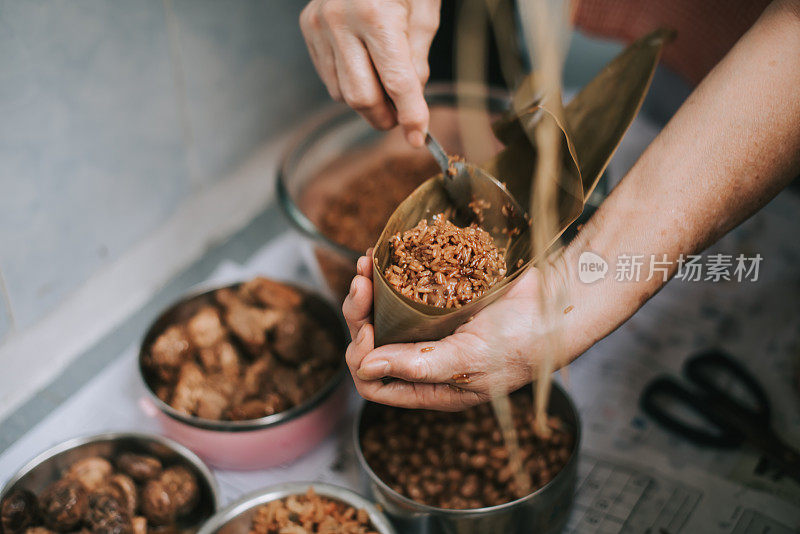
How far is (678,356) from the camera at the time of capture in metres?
1.07

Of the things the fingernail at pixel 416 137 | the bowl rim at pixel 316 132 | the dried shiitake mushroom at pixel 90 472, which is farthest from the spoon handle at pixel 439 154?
the dried shiitake mushroom at pixel 90 472

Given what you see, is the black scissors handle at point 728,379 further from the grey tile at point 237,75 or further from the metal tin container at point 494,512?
the grey tile at point 237,75

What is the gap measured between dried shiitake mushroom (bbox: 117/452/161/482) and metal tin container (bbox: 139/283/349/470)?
54mm

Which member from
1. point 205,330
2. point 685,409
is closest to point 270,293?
point 205,330

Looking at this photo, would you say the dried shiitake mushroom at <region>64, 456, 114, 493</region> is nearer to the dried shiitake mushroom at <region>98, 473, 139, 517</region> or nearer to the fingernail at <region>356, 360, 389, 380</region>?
the dried shiitake mushroom at <region>98, 473, 139, 517</region>

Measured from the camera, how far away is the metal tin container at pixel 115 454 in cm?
82

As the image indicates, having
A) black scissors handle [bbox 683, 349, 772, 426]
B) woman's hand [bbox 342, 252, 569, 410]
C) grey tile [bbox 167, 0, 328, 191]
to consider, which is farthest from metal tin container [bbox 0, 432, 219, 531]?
black scissors handle [bbox 683, 349, 772, 426]

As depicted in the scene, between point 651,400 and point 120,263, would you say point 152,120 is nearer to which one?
point 120,263

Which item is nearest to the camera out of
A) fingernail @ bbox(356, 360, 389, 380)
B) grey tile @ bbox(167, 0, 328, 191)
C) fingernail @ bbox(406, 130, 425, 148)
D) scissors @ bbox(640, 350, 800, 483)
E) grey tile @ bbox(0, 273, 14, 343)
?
fingernail @ bbox(356, 360, 389, 380)

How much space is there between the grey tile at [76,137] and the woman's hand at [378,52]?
410 mm

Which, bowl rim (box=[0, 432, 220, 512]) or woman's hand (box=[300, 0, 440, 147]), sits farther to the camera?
bowl rim (box=[0, 432, 220, 512])

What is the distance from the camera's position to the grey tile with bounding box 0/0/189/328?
36.3 inches

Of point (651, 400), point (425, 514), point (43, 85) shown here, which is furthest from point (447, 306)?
point (43, 85)

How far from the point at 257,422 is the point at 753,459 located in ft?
2.27
